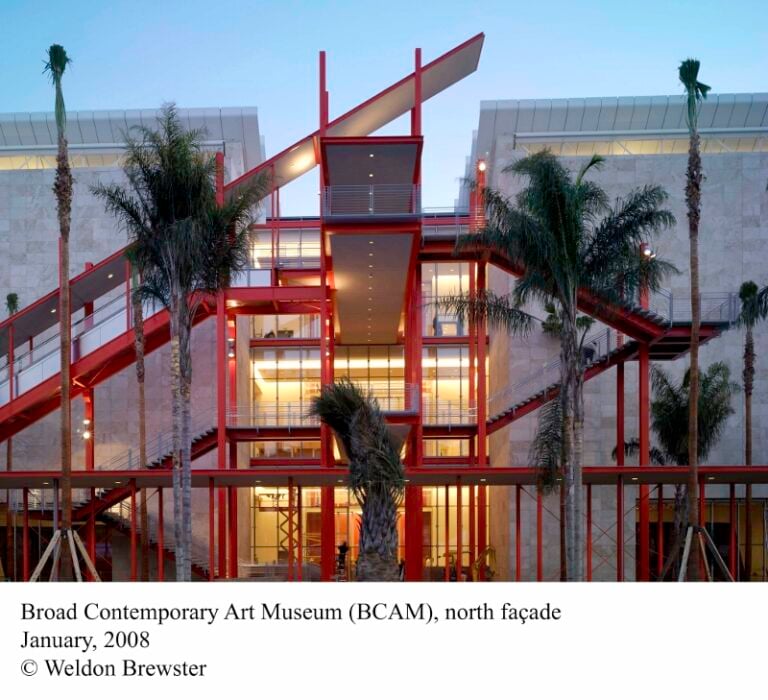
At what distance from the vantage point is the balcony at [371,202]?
90.5ft

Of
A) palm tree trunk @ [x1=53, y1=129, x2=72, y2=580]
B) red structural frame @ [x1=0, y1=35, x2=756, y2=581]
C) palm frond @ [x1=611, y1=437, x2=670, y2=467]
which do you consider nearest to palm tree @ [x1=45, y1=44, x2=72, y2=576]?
palm tree trunk @ [x1=53, y1=129, x2=72, y2=580]

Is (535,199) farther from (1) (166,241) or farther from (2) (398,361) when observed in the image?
(2) (398,361)

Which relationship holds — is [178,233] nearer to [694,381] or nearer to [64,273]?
[64,273]

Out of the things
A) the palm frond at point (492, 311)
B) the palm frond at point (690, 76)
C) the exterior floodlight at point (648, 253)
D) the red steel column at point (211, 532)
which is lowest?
the red steel column at point (211, 532)

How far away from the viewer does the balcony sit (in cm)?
2759

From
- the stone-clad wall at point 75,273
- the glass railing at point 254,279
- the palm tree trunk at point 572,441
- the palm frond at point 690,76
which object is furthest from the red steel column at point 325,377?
the palm frond at point 690,76

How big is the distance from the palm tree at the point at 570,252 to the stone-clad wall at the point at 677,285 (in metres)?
14.0

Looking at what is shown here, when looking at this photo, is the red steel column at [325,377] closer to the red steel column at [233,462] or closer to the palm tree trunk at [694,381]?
the red steel column at [233,462]

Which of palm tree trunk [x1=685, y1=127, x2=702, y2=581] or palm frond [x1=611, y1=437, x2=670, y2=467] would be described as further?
palm frond [x1=611, y1=437, x2=670, y2=467]

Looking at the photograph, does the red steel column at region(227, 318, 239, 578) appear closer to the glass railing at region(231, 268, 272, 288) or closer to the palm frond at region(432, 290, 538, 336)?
the glass railing at region(231, 268, 272, 288)

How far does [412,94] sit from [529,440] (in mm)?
13460

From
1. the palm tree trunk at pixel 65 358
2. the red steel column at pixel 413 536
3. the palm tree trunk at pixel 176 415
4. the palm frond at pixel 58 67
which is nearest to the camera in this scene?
the palm tree trunk at pixel 176 415

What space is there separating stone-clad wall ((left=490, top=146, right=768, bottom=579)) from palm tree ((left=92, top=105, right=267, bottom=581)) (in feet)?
57.2
